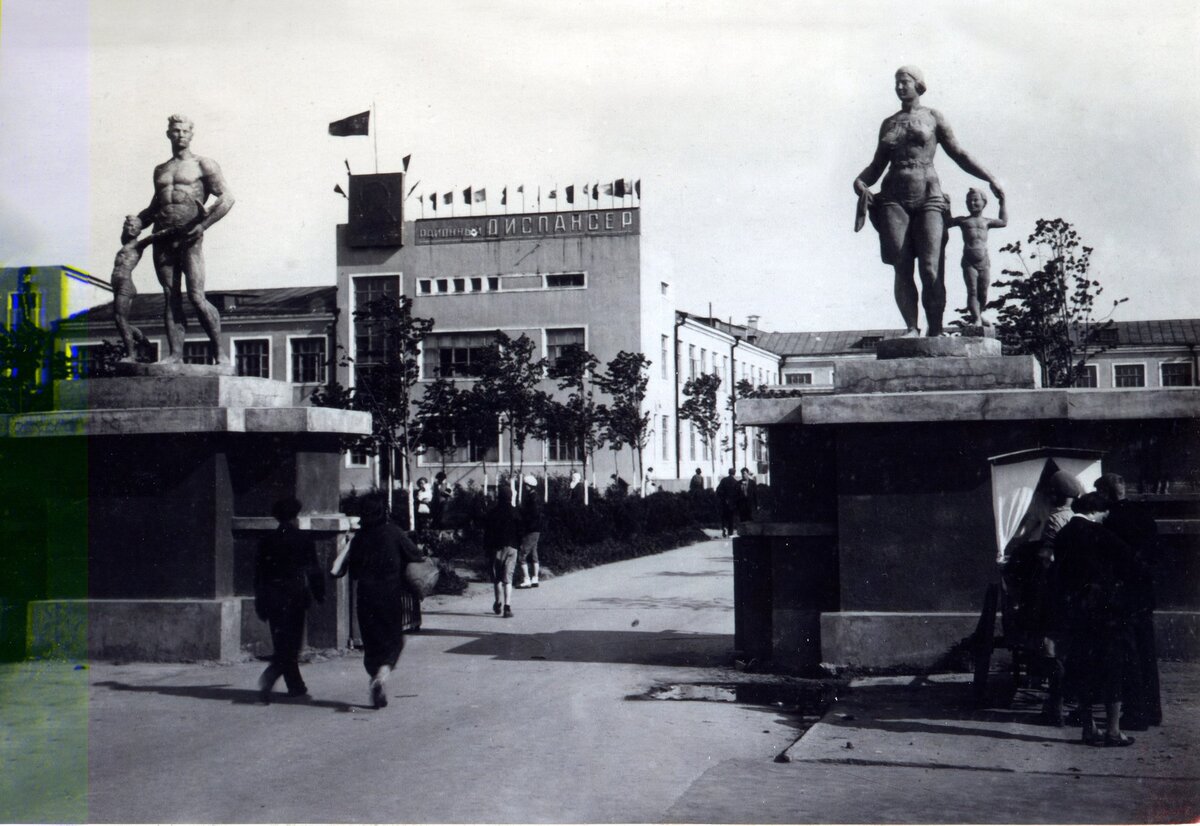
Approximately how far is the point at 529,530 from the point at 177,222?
8.06 meters

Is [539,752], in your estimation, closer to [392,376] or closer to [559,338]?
[392,376]

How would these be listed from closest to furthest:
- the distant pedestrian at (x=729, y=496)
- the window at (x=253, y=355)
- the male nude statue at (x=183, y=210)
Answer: the male nude statue at (x=183, y=210) → the distant pedestrian at (x=729, y=496) → the window at (x=253, y=355)

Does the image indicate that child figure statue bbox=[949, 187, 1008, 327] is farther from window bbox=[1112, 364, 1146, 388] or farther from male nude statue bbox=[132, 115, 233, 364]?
window bbox=[1112, 364, 1146, 388]

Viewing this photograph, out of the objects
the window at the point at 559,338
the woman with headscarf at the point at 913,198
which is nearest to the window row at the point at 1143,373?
the window at the point at 559,338

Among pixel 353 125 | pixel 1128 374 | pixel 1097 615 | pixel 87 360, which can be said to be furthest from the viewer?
pixel 1128 374

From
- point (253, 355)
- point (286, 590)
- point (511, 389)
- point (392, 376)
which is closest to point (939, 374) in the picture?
point (286, 590)

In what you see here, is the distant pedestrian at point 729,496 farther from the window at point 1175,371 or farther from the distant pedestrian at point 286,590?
the window at point 1175,371

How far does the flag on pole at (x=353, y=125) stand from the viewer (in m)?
36.2

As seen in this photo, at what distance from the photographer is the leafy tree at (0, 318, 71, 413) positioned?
33.6m

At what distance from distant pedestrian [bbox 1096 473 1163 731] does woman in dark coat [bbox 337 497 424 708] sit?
474 cm

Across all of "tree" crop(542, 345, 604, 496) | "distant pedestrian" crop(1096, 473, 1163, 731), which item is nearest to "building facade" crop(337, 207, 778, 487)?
"tree" crop(542, 345, 604, 496)

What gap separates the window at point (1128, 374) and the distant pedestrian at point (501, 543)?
5856 cm

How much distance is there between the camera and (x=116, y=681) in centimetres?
999

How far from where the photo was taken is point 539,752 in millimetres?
7289
